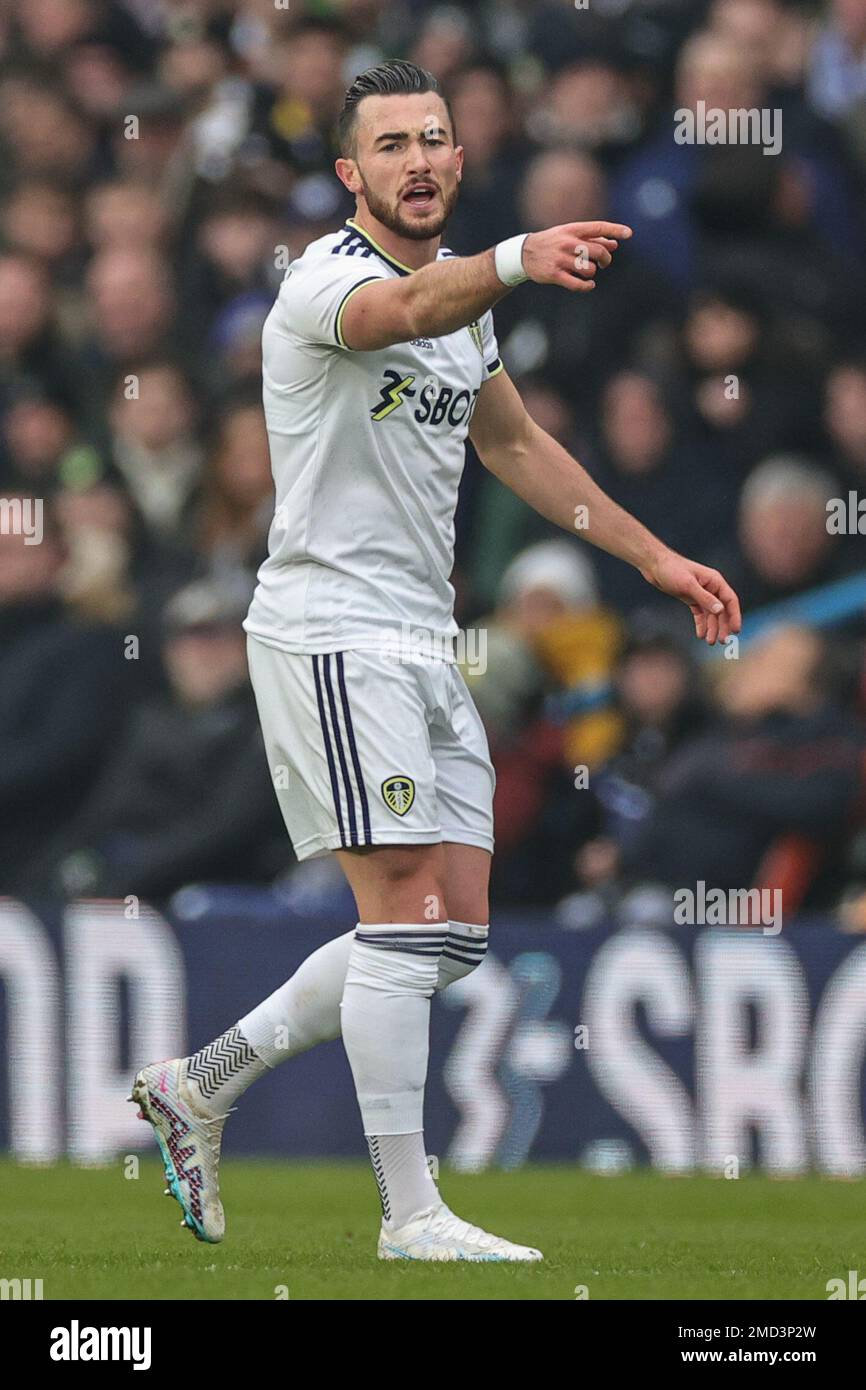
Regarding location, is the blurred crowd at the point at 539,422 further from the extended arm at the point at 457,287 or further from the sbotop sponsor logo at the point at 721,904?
the extended arm at the point at 457,287

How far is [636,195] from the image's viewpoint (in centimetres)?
953

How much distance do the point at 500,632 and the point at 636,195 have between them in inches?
74.7

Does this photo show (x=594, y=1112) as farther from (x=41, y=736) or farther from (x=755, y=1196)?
(x=41, y=736)

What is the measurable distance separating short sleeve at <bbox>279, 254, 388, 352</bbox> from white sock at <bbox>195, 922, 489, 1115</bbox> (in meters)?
1.27

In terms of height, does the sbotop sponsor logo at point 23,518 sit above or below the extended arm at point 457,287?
above

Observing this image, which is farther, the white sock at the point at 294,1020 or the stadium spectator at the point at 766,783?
the stadium spectator at the point at 766,783

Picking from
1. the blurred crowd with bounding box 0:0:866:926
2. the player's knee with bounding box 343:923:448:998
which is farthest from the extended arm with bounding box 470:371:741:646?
the blurred crowd with bounding box 0:0:866:926

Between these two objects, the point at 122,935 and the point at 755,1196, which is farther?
the point at 122,935

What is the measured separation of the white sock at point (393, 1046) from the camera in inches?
200

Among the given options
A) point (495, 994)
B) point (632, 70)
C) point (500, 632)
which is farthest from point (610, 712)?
point (632, 70)

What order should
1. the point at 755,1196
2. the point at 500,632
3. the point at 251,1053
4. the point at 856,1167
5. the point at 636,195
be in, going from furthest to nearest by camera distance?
the point at 636,195, the point at 500,632, the point at 856,1167, the point at 755,1196, the point at 251,1053

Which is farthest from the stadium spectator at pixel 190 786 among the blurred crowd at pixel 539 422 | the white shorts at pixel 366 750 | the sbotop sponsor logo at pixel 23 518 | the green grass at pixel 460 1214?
the white shorts at pixel 366 750

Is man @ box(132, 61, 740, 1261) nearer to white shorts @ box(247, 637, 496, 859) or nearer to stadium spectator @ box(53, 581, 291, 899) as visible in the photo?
white shorts @ box(247, 637, 496, 859)

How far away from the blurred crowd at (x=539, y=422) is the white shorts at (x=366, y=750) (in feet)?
10.00
